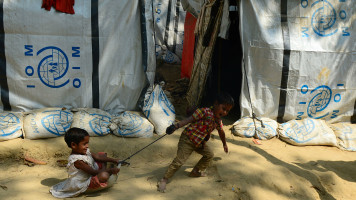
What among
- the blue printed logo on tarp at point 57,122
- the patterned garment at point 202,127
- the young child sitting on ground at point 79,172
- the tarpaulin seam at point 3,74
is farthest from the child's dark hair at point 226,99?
the tarpaulin seam at point 3,74

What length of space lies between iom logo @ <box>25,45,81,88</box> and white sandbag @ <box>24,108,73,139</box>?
0.48 meters

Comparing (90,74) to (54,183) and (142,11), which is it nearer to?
(142,11)

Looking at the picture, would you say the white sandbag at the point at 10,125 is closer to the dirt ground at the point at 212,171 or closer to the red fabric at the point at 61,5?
the dirt ground at the point at 212,171

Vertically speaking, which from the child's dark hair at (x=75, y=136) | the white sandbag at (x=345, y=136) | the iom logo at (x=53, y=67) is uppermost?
the iom logo at (x=53, y=67)

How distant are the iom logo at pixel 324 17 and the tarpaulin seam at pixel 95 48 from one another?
310 cm

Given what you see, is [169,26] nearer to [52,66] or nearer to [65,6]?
[65,6]

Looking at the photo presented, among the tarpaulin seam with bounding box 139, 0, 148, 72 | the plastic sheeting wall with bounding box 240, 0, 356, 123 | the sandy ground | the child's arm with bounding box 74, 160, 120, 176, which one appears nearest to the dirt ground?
the sandy ground

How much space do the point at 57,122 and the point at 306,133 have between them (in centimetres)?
361

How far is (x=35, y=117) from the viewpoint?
4258 millimetres

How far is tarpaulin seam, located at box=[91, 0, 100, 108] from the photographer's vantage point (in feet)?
15.2

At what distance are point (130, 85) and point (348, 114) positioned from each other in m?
3.67

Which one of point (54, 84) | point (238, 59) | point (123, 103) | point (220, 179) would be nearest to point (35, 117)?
point (54, 84)

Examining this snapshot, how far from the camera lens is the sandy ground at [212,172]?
3.23 metres

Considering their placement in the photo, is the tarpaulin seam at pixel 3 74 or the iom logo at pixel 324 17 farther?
the iom logo at pixel 324 17
